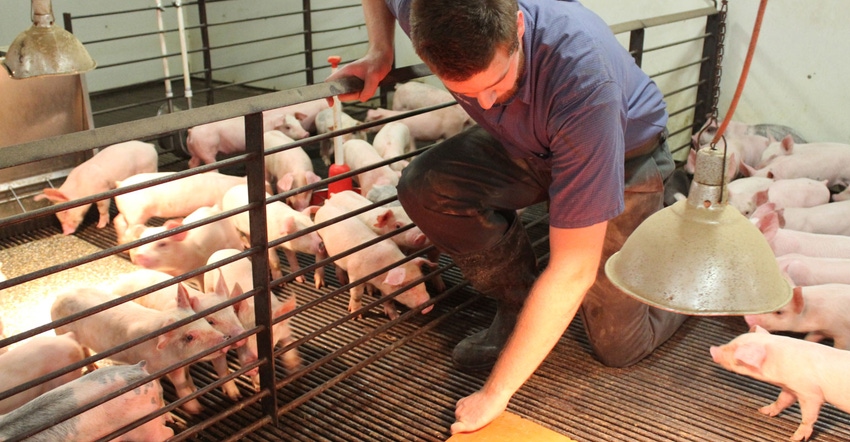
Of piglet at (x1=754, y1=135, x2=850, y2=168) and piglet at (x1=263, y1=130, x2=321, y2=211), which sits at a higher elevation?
piglet at (x1=754, y1=135, x2=850, y2=168)

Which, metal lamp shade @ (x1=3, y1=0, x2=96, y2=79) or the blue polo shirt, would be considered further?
metal lamp shade @ (x1=3, y1=0, x2=96, y2=79)

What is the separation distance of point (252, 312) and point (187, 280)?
2.16 ft

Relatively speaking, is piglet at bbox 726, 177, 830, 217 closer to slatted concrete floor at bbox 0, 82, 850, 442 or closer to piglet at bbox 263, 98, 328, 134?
slatted concrete floor at bbox 0, 82, 850, 442

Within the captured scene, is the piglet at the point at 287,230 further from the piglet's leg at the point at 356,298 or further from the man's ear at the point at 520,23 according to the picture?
the man's ear at the point at 520,23

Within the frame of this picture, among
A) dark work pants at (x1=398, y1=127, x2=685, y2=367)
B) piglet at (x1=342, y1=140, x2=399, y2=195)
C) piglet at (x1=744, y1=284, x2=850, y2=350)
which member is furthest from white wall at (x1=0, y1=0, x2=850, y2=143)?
dark work pants at (x1=398, y1=127, x2=685, y2=367)

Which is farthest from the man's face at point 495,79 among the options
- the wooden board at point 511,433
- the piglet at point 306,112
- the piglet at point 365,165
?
the piglet at point 306,112

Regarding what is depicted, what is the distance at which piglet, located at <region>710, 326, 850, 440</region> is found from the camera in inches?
91.5

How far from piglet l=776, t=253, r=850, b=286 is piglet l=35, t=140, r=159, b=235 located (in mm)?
3179

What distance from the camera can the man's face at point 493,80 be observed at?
169 centimetres

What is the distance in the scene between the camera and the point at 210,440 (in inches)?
93.2

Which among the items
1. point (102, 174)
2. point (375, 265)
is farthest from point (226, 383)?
point (102, 174)

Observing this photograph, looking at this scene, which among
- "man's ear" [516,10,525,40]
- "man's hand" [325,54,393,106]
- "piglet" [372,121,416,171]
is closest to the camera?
"man's ear" [516,10,525,40]

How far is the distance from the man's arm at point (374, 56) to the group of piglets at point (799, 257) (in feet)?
3.16

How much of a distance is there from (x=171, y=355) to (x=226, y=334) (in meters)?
0.19
